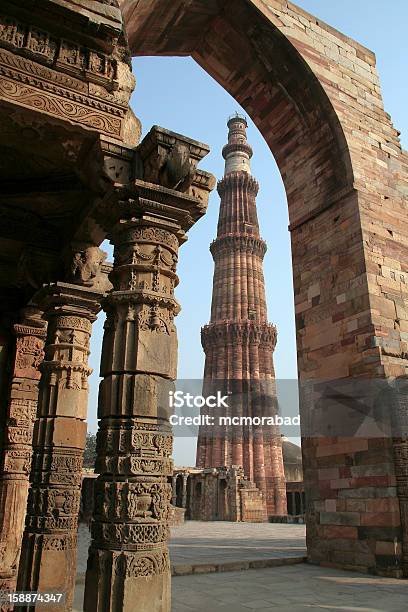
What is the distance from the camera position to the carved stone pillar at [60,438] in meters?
4.01

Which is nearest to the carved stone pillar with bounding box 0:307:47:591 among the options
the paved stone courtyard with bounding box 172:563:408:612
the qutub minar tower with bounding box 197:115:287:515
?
the paved stone courtyard with bounding box 172:563:408:612

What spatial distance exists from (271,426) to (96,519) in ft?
101

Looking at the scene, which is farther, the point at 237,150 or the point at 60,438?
the point at 237,150

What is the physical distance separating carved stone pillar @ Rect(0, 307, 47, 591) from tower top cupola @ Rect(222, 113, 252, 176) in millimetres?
33789

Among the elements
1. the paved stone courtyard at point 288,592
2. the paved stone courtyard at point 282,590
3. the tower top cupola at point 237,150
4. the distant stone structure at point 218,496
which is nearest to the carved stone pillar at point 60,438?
the paved stone courtyard at point 282,590

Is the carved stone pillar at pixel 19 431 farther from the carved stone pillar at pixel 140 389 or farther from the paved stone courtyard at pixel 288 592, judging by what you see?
the carved stone pillar at pixel 140 389

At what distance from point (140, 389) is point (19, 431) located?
3.59 meters

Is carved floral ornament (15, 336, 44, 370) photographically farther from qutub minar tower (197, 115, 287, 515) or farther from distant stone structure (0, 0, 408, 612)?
qutub minar tower (197, 115, 287, 515)

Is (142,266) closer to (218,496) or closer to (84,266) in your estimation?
(84,266)

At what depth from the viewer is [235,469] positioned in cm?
2594

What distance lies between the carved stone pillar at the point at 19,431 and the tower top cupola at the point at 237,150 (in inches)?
1330

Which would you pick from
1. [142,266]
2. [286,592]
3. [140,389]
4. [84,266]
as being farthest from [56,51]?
[286,592]

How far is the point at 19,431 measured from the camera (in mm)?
6016

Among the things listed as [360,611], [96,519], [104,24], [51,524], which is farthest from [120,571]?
[104,24]
